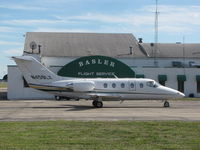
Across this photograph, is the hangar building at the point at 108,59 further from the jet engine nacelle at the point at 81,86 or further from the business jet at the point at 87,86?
the jet engine nacelle at the point at 81,86

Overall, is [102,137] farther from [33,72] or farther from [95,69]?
[95,69]

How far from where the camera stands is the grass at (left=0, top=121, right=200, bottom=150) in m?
12.1

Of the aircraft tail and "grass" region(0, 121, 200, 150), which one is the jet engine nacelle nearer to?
the aircraft tail

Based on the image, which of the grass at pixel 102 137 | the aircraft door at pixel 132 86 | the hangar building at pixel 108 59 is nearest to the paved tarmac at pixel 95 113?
the aircraft door at pixel 132 86

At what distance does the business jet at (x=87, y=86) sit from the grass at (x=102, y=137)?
1508cm

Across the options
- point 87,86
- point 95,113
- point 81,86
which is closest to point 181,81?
point 87,86

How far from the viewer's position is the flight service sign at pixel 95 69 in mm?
52438

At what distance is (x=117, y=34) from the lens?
75.1 meters

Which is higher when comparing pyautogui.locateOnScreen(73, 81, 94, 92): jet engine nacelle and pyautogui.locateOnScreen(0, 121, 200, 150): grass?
pyautogui.locateOnScreen(73, 81, 94, 92): jet engine nacelle

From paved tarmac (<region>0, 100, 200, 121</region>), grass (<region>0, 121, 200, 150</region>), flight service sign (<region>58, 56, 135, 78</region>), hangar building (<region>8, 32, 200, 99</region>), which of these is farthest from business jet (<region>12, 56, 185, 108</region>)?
hangar building (<region>8, 32, 200, 99</region>)

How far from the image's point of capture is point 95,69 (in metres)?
52.8

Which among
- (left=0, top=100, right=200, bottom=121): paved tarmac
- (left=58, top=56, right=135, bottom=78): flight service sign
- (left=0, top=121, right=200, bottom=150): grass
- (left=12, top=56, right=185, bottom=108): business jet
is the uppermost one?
(left=58, top=56, right=135, bottom=78): flight service sign

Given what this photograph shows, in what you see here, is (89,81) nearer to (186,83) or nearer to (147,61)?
(186,83)

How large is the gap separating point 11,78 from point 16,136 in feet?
131
